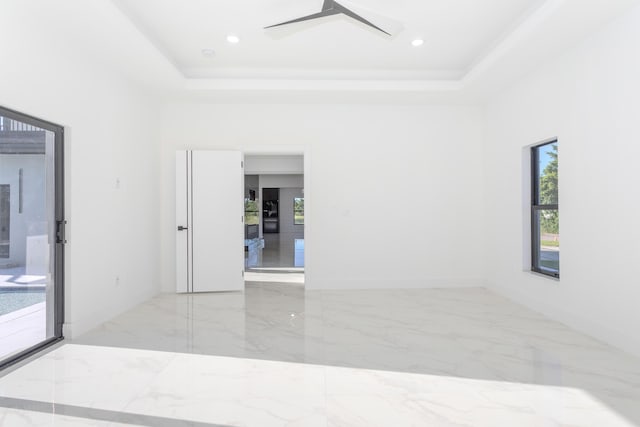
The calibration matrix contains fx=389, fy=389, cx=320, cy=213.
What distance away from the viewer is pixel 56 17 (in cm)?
320

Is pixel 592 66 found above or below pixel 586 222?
above

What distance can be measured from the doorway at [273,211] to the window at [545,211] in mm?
5207

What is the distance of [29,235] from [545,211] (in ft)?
17.2

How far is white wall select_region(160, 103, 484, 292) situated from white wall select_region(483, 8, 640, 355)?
3.40ft

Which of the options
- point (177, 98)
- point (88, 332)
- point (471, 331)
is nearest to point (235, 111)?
point (177, 98)

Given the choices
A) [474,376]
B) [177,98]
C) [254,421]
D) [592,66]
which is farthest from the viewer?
[177,98]

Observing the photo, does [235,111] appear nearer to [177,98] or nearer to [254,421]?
[177,98]

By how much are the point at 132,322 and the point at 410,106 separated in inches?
182

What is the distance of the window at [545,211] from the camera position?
4.38 metres

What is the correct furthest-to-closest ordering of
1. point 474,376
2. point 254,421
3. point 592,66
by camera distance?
point 592,66
point 474,376
point 254,421

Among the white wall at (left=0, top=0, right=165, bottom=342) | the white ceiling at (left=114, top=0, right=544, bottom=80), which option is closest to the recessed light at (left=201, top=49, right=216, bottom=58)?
the white ceiling at (left=114, top=0, right=544, bottom=80)

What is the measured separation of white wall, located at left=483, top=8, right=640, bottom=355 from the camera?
10.4 ft

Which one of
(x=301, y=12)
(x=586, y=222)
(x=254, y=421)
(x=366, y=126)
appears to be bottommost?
(x=254, y=421)

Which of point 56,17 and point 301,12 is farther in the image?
point 301,12
